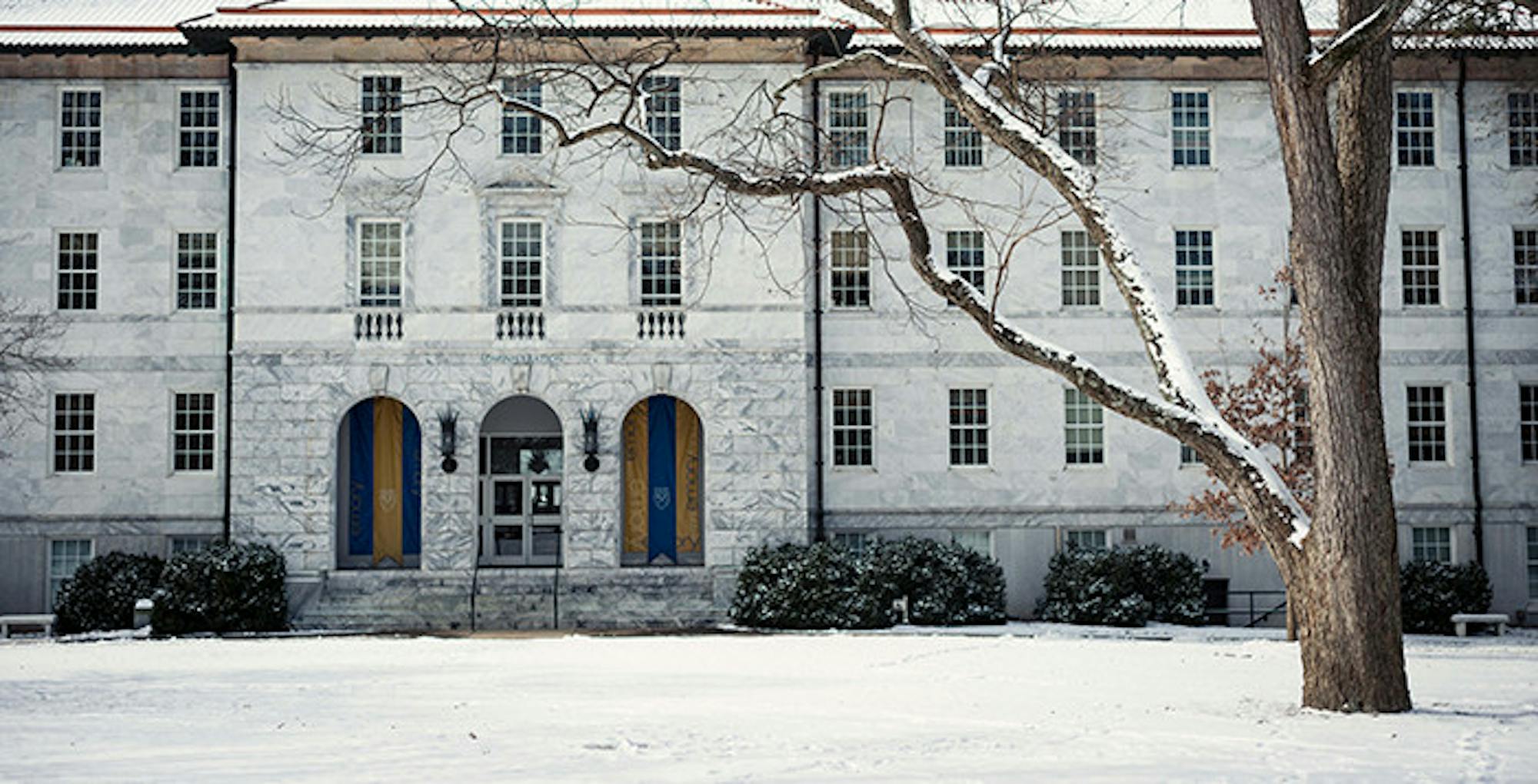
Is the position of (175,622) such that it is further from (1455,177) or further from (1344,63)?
(1455,177)

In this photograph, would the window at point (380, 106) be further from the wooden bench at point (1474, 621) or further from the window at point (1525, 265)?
the window at point (1525, 265)

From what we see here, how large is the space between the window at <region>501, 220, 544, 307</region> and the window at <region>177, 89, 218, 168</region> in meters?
6.21

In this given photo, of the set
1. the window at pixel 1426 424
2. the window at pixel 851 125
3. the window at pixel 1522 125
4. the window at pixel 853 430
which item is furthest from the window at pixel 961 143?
the window at pixel 1522 125

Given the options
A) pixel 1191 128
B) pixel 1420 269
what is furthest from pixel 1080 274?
pixel 1420 269

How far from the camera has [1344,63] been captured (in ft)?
42.3

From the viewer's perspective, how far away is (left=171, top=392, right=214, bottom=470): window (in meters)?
30.4

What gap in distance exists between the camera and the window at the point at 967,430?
30.9 meters

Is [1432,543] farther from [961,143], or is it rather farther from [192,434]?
[192,434]

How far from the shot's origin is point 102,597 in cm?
2802

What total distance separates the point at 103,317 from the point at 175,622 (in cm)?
707

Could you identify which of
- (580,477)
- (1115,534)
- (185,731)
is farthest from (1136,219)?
(185,731)

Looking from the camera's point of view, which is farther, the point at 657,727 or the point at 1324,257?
the point at 1324,257

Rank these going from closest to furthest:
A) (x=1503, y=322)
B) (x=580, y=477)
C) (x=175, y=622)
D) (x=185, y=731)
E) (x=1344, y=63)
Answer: (x=185, y=731) < (x=1344, y=63) < (x=175, y=622) < (x=580, y=477) < (x=1503, y=322)

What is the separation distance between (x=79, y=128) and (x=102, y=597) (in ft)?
30.6
